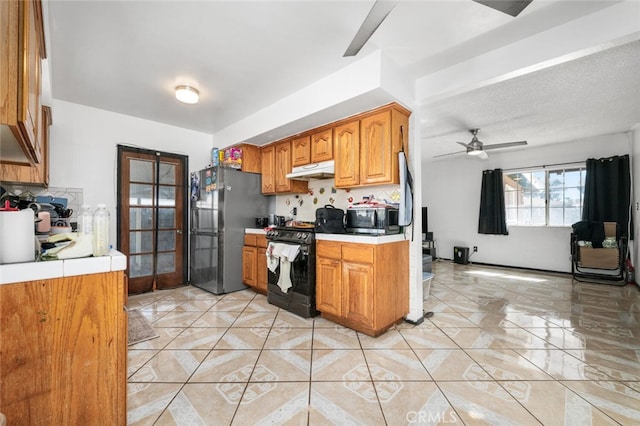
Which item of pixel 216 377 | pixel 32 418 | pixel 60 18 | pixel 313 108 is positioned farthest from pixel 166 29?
pixel 216 377

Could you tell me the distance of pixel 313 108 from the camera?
111 inches

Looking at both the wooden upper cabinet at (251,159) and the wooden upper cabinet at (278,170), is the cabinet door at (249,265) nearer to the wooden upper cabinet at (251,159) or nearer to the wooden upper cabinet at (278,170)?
the wooden upper cabinet at (278,170)

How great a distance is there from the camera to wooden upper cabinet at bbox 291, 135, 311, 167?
342cm

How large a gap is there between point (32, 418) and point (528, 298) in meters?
4.81

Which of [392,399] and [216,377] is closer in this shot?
[392,399]

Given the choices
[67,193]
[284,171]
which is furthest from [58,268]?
[67,193]

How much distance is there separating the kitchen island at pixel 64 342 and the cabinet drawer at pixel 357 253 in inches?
72.0

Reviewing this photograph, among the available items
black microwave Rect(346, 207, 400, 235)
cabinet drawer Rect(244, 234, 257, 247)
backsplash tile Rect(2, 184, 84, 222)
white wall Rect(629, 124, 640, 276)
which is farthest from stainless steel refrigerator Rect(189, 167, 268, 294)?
white wall Rect(629, 124, 640, 276)

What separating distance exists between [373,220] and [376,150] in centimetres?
73

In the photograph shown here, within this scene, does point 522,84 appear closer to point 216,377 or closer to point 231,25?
point 231,25

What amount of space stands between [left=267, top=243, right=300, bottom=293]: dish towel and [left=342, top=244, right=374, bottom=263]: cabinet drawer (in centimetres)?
59

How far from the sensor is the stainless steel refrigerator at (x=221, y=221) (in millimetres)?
3730

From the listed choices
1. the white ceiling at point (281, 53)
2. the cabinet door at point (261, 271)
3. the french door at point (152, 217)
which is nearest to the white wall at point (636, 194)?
the white ceiling at point (281, 53)

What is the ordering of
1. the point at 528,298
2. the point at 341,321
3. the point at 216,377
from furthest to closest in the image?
the point at 528,298 < the point at 341,321 < the point at 216,377
